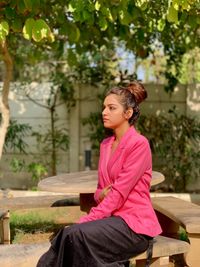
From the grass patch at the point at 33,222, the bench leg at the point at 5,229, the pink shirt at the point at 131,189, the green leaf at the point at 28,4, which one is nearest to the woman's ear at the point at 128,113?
the pink shirt at the point at 131,189

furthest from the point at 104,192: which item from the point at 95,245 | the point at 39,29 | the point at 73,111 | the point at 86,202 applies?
the point at 73,111

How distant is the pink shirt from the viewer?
2807 mm

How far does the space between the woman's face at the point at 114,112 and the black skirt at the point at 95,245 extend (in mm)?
583

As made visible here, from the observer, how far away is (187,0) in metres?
3.72

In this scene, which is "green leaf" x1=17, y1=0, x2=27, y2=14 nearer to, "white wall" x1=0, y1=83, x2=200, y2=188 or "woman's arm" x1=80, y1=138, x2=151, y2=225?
"woman's arm" x1=80, y1=138, x2=151, y2=225

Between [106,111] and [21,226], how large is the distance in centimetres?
299

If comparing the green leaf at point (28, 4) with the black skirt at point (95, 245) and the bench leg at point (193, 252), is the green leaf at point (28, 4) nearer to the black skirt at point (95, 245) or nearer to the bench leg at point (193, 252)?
the black skirt at point (95, 245)

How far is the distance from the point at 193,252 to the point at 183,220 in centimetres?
25

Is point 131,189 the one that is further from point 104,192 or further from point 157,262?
point 157,262

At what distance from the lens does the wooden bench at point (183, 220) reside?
365cm

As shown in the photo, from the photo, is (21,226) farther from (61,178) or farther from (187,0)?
(187,0)

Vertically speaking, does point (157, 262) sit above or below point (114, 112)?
below

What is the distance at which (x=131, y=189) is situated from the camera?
9.32ft

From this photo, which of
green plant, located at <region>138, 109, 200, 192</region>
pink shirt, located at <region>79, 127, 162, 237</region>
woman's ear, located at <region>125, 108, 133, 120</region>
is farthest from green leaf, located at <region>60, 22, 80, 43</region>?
green plant, located at <region>138, 109, 200, 192</region>
